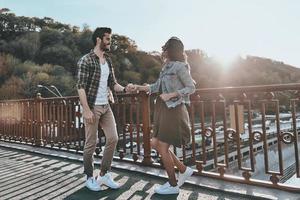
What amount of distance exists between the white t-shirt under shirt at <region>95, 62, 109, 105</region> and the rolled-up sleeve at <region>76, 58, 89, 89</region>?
0.20m

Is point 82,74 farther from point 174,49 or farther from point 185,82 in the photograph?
point 185,82

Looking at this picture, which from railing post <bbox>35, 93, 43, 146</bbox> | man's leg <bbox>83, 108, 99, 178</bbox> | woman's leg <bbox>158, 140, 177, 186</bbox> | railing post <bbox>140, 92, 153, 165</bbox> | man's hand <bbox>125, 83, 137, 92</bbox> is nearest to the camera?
woman's leg <bbox>158, 140, 177, 186</bbox>

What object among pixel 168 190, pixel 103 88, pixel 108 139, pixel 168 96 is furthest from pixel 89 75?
pixel 168 190

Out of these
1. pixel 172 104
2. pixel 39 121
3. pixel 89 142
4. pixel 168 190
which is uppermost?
pixel 172 104

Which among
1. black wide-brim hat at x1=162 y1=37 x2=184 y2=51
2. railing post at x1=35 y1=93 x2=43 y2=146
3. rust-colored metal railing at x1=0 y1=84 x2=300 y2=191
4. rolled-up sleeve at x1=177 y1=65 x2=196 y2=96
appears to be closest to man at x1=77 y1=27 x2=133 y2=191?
black wide-brim hat at x1=162 y1=37 x2=184 y2=51

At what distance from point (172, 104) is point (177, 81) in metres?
0.25

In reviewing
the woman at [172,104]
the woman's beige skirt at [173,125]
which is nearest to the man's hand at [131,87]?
the woman at [172,104]

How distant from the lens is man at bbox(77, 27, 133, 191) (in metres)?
3.39

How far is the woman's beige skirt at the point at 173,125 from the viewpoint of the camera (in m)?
3.14

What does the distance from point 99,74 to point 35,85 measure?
46.7m

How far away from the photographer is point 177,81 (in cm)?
311

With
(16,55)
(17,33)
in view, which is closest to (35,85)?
(16,55)

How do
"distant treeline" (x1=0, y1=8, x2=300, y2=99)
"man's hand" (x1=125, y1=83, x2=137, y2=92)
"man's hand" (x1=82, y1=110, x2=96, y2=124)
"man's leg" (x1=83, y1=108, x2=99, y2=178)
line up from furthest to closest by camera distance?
"distant treeline" (x1=0, y1=8, x2=300, y2=99) → "man's hand" (x1=125, y1=83, x2=137, y2=92) → "man's leg" (x1=83, y1=108, x2=99, y2=178) → "man's hand" (x1=82, y1=110, x2=96, y2=124)

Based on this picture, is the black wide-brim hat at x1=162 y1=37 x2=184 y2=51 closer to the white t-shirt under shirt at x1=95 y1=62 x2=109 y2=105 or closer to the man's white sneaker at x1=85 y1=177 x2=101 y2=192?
the white t-shirt under shirt at x1=95 y1=62 x2=109 y2=105
